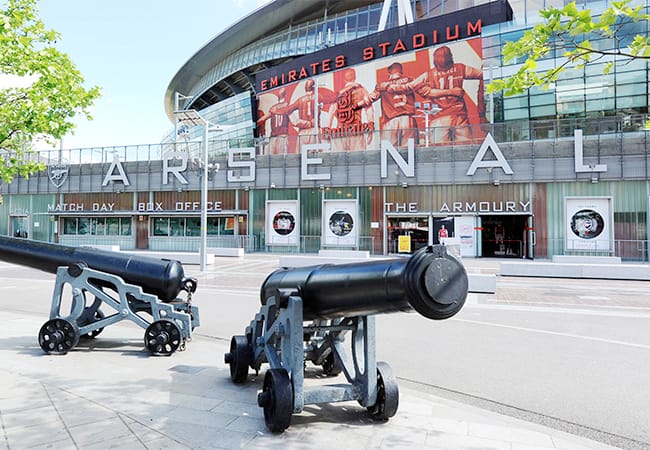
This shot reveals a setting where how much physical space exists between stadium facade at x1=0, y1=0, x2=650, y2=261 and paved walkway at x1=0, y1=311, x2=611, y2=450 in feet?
53.7

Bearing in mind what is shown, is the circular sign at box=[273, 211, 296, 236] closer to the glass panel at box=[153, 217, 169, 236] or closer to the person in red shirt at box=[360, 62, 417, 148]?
the glass panel at box=[153, 217, 169, 236]

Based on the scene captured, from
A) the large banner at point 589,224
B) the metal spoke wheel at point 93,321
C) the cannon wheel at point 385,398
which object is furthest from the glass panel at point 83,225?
the cannon wheel at point 385,398

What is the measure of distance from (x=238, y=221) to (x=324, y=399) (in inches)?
1101

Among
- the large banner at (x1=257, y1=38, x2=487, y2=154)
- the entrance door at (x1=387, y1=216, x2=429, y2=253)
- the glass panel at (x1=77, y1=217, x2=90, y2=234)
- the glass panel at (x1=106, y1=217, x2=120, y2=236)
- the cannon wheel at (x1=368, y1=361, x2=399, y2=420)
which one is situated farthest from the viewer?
the glass panel at (x1=77, y1=217, x2=90, y2=234)

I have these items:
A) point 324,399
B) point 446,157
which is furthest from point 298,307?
point 446,157

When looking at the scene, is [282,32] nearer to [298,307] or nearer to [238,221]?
[238,221]

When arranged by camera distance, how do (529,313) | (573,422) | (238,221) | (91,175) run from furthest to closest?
(91,175), (238,221), (529,313), (573,422)

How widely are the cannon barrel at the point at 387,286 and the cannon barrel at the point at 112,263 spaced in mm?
2958

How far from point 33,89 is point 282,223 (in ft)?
72.1

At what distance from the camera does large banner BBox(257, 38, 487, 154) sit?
29406 millimetres

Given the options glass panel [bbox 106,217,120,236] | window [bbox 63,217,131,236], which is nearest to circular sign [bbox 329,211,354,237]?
window [bbox 63,217,131,236]

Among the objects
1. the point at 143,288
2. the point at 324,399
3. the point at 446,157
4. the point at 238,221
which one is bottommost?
the point at 324,399

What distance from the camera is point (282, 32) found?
5303 cm

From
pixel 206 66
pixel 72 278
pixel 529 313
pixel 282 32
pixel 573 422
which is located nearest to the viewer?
pixel 573 422
